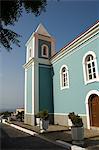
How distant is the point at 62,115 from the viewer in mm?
15336

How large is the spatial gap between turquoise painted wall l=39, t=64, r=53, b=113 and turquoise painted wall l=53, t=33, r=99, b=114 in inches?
38.1

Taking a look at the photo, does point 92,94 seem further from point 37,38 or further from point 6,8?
point 37,38

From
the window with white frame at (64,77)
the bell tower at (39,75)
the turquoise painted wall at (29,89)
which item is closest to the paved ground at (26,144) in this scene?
the window with white frame at (64,77)

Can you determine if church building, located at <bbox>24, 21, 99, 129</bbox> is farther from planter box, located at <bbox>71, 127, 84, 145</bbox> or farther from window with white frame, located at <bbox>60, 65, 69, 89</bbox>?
planter box, located at <bbox>71, 127, 84, 145</bbox>

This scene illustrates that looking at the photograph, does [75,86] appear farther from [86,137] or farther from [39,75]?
[86,137]

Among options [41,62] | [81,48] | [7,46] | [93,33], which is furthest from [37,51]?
[7,46]

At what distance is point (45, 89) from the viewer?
1744cm

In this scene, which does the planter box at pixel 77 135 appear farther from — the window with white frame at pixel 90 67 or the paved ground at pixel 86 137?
the window with white frame at pixel 90 67

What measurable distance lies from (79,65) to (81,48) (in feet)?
4.26

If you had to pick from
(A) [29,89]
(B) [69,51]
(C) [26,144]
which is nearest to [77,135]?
(C) [26,144]

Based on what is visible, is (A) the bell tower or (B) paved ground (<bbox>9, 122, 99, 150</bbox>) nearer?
(B) paved ground (<bbox>9, 122, 99, 150</bbox>)

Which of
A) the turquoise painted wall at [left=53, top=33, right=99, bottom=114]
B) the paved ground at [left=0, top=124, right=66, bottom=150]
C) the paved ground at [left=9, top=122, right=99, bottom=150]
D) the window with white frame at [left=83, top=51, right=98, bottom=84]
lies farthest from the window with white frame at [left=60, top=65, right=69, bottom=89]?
the paved ground at [left=0, top=124, right=66, bottom=150]

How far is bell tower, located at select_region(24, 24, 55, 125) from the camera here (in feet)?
55.4

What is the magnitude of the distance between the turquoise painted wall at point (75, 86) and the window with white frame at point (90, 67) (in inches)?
12.9
